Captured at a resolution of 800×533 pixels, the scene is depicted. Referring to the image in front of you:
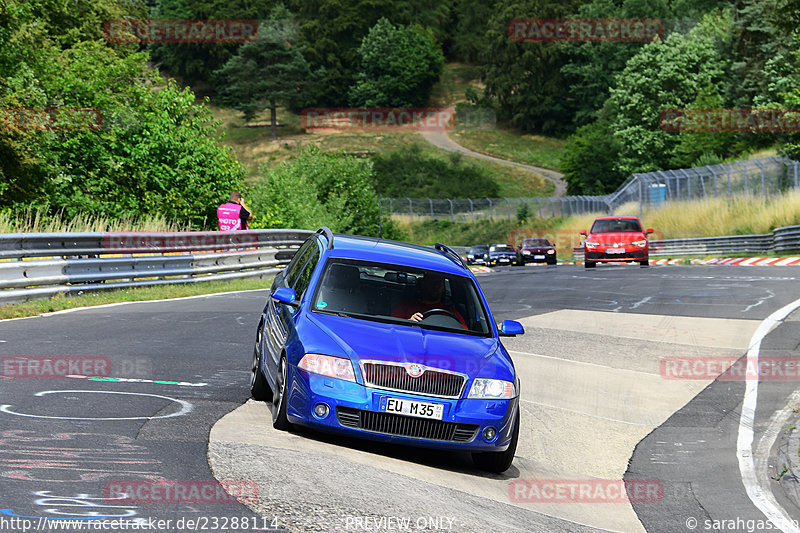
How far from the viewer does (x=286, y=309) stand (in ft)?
28.6

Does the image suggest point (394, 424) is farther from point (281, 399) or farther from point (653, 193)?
point (653, 193)

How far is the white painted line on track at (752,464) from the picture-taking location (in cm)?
721

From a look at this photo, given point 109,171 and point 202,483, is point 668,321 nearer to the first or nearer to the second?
point 202,483

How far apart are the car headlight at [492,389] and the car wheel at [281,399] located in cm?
137

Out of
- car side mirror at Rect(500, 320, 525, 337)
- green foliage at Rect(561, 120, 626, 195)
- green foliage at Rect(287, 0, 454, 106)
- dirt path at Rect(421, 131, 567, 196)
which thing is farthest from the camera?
green foliage at Rect(287, 0, 454, 106)

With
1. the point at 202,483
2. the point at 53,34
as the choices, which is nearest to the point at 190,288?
the point at 202,483

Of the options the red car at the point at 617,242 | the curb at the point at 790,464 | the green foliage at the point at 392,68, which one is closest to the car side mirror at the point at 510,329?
the curb at the point at 790,464

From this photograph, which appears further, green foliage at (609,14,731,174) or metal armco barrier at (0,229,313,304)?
green foliage at (609,14,731,174)

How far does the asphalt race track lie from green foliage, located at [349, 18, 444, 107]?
124358 millimetres

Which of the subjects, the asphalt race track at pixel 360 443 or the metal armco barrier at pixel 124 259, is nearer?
the asphalt race track at pixel 360 443

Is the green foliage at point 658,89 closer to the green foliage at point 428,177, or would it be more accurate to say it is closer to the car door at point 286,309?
the green foliage at point 428,177

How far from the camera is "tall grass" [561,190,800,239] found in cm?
4166

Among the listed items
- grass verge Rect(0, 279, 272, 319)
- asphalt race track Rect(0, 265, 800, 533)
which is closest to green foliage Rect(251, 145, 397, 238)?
grass verge Rect(0, 279, 272, 319)

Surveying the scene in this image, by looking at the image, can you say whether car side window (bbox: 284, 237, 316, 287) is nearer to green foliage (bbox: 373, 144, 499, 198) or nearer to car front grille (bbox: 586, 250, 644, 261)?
car front grille (bbox: 586, 250, 644, 261)
